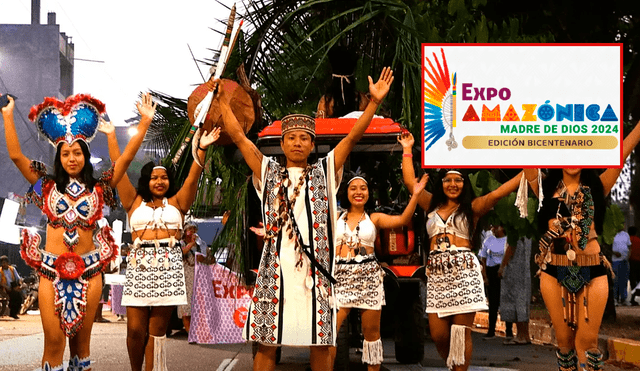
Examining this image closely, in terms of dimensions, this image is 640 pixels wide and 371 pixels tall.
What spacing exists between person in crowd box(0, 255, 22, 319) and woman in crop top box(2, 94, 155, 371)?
16.8 m

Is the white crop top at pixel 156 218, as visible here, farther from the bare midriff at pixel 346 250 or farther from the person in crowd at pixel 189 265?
the person in crowd at pixel 189 265

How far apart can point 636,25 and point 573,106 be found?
9682mm

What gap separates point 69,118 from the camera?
25.2 ft

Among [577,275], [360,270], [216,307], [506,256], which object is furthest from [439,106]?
[216,307]

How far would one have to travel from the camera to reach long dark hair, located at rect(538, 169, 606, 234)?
7715mm

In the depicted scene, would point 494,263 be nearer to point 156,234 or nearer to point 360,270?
point 360,270

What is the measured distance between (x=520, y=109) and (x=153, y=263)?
372cm

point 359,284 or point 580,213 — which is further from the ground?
point 580,213

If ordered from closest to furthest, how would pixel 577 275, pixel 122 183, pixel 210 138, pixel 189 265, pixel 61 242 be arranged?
pixel 210 138 → pixel 61 242 → pixel 577 275 → pixel 122 183 → pixel 189 265

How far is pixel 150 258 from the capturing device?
28.4ft

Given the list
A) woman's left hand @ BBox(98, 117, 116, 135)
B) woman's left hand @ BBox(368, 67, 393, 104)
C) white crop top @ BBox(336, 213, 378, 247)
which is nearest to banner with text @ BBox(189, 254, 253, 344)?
white crop top @ BBox(336, 213, 378, 247)

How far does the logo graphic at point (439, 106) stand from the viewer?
876 centimetres

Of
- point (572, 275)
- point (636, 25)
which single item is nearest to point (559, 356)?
point (572, 275)

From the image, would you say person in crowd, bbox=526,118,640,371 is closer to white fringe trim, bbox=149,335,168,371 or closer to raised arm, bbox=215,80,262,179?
raised arm, bbox=215,80,262,179
